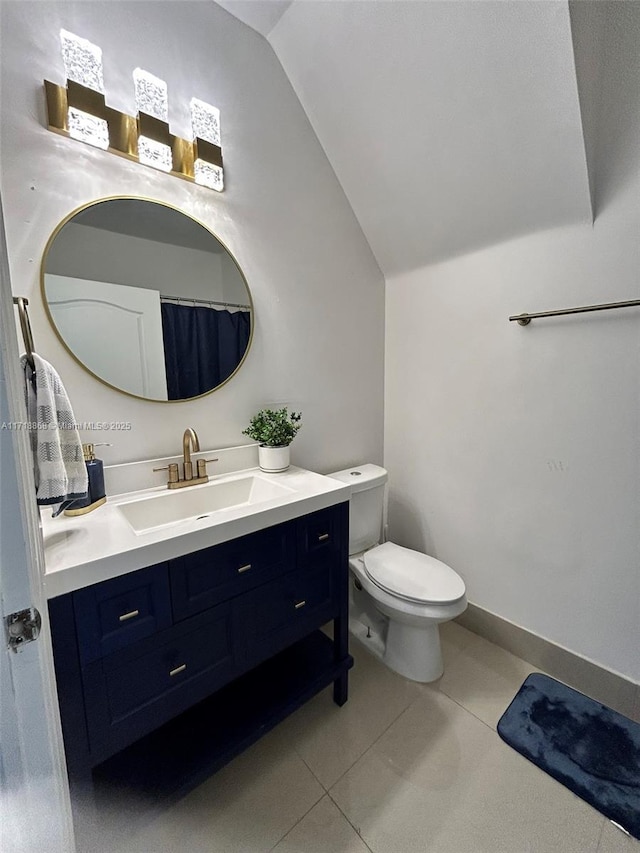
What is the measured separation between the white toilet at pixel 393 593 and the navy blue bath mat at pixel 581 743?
0.35 metres

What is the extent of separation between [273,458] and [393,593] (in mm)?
744

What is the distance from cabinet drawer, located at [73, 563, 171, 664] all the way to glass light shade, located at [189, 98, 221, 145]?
1528mm

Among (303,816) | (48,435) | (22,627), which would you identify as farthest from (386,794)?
(48,435)

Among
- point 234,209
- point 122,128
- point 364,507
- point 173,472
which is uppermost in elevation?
point 122,128

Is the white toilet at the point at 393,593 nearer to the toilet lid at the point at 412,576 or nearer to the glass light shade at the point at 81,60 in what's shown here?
the toilet lid at the point at 412,576

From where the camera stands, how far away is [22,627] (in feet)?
1.74

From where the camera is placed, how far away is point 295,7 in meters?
1.37

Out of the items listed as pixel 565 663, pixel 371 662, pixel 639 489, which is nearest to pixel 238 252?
pixel 639 489

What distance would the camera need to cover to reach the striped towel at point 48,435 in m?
0.88

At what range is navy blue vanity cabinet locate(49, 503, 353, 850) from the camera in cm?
86

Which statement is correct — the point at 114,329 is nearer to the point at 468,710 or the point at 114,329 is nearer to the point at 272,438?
the point at 272,438

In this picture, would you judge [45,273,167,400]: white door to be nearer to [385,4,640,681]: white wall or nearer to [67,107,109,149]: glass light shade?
[67,107,109,149]: glass light shade

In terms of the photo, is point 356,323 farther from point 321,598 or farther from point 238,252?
point 321,598

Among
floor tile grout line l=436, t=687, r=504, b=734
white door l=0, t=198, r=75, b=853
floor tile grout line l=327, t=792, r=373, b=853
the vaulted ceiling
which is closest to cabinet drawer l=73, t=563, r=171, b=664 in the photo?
white door l=0, t=198, r=75, b=853
